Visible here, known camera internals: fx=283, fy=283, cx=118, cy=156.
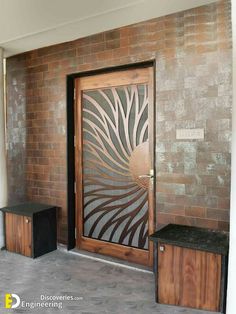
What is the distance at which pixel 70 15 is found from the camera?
2701 mm

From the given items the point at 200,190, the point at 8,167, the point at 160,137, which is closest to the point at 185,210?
the point at 200,190

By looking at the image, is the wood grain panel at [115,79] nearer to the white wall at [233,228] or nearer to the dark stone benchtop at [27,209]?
the white wall at [233,228]

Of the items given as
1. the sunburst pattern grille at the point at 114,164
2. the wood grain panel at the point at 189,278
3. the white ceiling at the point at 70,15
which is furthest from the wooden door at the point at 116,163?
the wood grain panel at the point at 189,278

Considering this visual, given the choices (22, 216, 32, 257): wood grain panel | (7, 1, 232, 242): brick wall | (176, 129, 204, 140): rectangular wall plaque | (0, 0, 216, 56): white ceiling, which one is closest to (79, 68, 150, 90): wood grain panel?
(7, 1, 232, 242): brick wall

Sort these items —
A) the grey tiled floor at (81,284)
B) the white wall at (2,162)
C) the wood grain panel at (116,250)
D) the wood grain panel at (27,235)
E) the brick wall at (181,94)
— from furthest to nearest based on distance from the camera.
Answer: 1. the white wall at (2,162)
2. the wood grain panel at (27,235)
3. the wood grain panel at (116,250)
4. the brick wall at (181,94)
5. the grey tiled floor at (81,284)

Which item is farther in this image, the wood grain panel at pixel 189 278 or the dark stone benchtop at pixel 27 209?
the dark stone benchtop at pixel 27 209

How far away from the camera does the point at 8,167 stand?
13.5 feet

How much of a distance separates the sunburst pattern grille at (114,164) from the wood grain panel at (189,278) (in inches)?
30.7

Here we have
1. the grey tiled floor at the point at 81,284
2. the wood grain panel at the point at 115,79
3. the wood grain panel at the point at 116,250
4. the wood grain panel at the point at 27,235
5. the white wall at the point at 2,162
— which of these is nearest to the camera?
the grey tiled floor at the point at 81,284

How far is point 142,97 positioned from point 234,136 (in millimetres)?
1427

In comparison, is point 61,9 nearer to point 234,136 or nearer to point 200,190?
point 234,136

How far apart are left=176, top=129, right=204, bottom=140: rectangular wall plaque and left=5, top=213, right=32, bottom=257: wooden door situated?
6.59 feet

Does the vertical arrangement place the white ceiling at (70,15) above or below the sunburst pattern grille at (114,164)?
above

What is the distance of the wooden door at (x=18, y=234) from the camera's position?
11.2 feet
